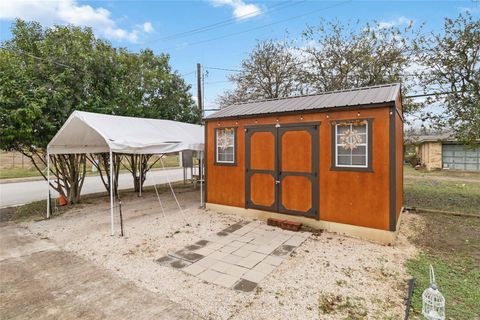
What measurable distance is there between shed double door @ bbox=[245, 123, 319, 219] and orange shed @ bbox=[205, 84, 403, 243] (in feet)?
0.07

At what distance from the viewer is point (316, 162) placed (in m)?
5.51

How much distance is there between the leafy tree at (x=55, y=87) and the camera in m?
6.51

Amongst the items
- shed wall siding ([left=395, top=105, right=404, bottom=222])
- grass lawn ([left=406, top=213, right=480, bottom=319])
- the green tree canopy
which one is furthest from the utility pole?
grass lawn ([left=406, top=213, right=480, bottom=319])

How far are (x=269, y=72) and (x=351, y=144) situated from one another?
32.6 feet

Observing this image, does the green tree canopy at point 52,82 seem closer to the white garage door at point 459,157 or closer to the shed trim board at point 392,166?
the shed trim board at point 392,166

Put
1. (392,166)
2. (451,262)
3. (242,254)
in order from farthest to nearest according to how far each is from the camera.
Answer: (392,166) < (242,254) < (451,262)

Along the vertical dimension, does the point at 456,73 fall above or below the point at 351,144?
above

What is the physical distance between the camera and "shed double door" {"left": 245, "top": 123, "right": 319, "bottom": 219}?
5.60 m

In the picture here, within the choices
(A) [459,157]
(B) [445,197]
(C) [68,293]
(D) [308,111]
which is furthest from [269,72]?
(A) [459,157]

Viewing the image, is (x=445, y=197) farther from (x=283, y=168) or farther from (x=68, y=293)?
(x=68, y=293)

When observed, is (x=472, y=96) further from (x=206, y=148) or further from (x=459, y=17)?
(x=206, y=148)

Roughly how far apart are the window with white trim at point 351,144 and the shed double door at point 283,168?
0.46 meters

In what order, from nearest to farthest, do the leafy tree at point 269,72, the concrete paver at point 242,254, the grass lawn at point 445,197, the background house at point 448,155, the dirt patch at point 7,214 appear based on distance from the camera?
the concrete paver at point 242,254 < the dirt patch at point 7,214 < the grass lawn at point 445,197 < the leafy tree at point 269,72 < the background house at point 448,155

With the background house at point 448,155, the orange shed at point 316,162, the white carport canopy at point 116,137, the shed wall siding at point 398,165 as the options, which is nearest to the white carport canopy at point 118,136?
the white carport canopy at point 116,137
